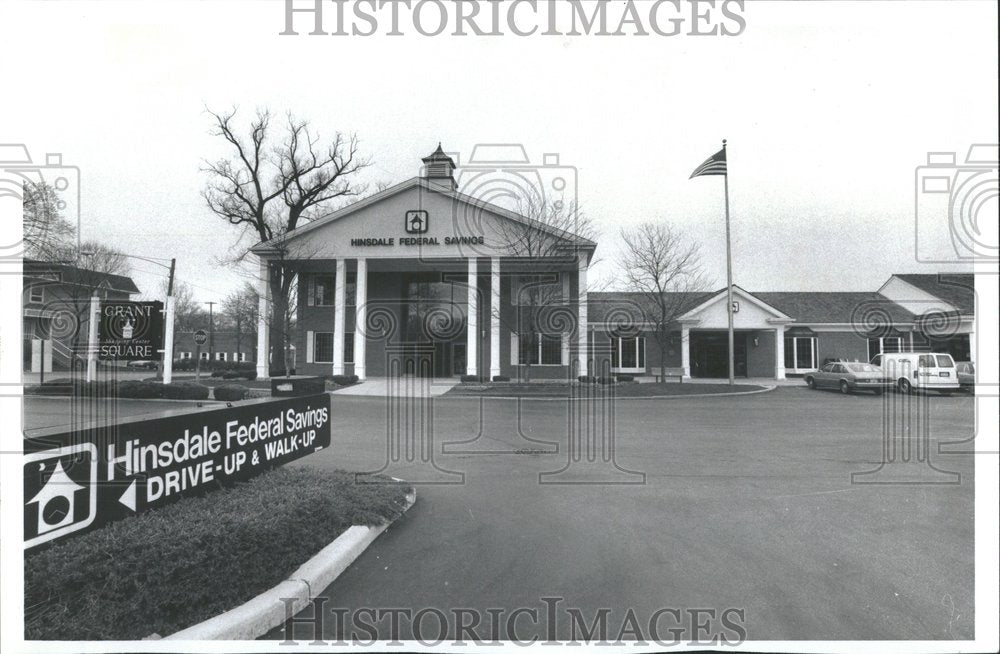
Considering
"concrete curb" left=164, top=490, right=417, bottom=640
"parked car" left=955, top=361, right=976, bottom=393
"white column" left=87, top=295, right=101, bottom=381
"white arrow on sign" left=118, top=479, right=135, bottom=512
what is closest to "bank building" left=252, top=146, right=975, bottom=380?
"parked car" left=955, top=361, right=976, bottom=393

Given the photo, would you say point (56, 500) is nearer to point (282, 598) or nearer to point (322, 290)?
point (282, 598)

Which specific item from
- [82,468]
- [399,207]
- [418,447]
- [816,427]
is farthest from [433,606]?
[399,207]

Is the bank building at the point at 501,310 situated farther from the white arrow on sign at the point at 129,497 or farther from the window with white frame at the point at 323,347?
the white arrow on sign at the point at 129,497

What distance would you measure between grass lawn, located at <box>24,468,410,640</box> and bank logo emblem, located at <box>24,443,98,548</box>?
0.23 m

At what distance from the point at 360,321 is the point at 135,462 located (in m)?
25.3

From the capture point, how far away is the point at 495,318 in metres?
26.6

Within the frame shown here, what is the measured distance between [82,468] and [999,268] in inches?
211

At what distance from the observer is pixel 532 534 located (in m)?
4.93

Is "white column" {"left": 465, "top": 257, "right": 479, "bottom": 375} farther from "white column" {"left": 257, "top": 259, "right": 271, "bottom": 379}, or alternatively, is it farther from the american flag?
the american flag

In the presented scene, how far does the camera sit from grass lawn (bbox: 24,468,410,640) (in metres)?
2.98

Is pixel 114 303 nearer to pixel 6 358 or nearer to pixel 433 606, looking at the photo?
pixel 6 358

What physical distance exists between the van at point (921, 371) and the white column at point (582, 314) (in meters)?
12.4

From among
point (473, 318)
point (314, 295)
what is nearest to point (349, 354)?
point (314, 295)

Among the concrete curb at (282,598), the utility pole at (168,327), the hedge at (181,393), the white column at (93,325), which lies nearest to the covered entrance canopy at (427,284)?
the utility pole at (168,327)
